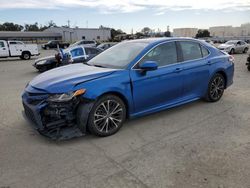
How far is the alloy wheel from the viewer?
4.29 m

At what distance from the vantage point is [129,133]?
15.0ft

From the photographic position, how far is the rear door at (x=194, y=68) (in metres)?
5.48

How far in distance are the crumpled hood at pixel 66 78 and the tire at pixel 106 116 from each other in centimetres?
45

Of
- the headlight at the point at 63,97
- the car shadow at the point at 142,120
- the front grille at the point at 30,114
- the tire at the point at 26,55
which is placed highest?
the headlight at the point at 63,97

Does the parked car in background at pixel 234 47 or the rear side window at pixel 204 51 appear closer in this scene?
the rear side window at pixel 204 51

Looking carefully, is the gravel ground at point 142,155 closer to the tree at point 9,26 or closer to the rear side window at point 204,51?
the rear side window at point 204,51

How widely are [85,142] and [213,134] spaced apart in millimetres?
2229

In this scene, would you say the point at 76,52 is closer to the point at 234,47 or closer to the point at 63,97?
the point at 63,97

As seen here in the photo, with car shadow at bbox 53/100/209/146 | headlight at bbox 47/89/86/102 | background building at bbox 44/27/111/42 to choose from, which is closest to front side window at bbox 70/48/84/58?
car shadow at bbox 53/100/209/146

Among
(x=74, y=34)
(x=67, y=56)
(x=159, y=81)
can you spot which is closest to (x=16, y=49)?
(x=67, y=56)

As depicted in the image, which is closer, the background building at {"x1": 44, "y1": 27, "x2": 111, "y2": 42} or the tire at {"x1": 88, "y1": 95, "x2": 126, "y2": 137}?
the tire at {"x1": 88, "y1": 95, "x2": 126, "y2": 137}

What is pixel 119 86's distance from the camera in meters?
4.42

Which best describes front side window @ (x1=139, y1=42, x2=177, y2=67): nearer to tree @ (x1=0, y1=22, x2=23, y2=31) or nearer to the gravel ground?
the gravel ground

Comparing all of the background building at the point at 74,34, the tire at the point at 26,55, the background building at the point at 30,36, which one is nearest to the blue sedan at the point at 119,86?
the tire at the point at 26,55
